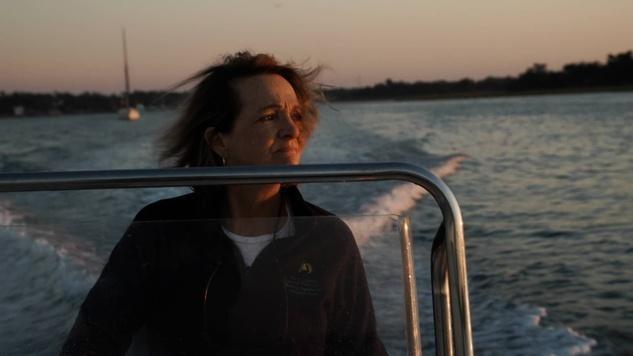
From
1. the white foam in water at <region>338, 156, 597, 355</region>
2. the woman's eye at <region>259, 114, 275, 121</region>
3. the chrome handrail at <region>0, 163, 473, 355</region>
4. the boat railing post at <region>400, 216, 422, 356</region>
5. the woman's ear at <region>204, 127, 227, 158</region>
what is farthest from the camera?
the white foam in water at <region>338, 156, 597, 355</region>

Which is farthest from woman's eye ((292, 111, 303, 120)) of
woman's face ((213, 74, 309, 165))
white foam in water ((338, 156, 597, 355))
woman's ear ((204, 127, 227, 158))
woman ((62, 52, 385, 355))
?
white foam in water ((338, 156, 597, 355))

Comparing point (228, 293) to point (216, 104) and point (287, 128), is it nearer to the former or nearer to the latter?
point (287, 128)

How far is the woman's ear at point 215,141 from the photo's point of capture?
81.0 inches

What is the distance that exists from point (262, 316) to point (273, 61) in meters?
0.76

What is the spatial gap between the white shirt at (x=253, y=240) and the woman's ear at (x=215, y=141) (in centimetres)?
49

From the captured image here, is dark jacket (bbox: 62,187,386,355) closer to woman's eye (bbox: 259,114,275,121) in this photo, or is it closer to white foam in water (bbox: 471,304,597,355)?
woman's eye (bbox: 259,114,275,121)

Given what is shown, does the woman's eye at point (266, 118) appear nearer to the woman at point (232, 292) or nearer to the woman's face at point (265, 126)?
the woman's face at point (265, 126)

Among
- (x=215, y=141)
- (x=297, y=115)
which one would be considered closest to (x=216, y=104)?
(x=215, y=141)

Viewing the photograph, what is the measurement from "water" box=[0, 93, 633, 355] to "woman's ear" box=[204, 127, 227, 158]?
306 millimetres

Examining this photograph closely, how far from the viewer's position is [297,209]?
1801 mm

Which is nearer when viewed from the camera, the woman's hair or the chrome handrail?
the chrome handrail

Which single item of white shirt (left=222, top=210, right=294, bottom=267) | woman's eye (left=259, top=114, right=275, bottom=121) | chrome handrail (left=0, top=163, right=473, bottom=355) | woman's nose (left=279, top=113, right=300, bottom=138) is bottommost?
white shirt (left=222, top=210, right=294, bottom=267)

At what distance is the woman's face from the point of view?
1934 millimetres

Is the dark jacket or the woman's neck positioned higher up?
the woman's neck
